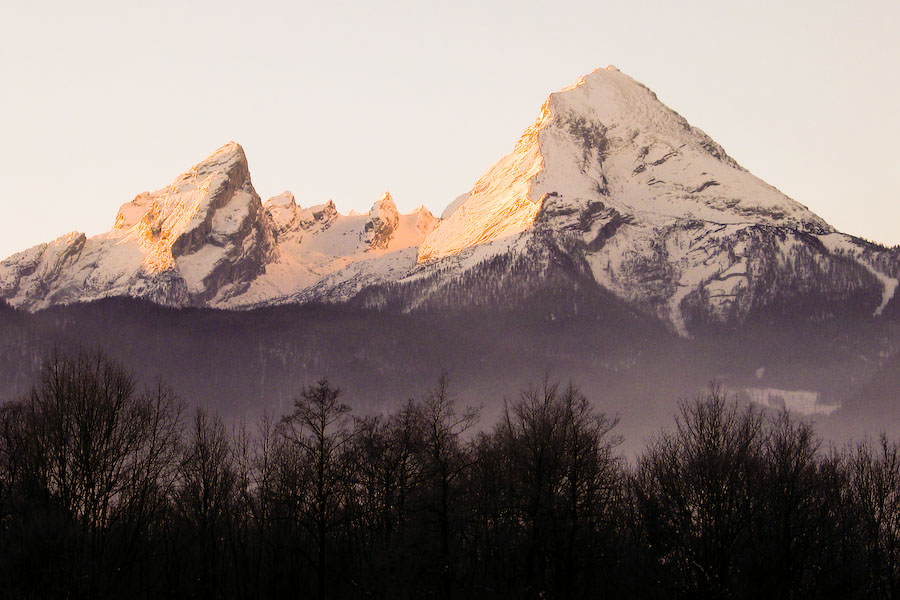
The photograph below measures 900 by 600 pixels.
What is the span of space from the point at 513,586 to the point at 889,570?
24.3 meters

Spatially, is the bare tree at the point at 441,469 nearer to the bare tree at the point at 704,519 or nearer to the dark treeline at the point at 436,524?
the dark treeline at the point at 436,524

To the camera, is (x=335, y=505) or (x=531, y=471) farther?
(x=335, y=505)

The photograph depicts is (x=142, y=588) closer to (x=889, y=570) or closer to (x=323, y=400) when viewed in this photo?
(x=323, y=400)

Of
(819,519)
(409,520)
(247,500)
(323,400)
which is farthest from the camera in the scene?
(247,500)

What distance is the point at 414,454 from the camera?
9094cm

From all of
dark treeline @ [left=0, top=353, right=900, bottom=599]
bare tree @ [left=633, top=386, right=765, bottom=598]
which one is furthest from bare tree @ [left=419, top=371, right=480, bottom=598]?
bare tree @ [left=633, top=386, right=765, bottom=598]

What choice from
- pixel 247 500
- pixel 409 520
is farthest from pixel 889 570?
pixel 247 500

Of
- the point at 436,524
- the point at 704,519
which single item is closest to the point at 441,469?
the point at 436,524

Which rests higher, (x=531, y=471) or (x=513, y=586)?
(x=531, y=471)

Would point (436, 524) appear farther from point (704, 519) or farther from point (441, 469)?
point (704, 519)

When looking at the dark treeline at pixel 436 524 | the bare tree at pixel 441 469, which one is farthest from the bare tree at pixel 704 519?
the bare tree at pixel 441 469

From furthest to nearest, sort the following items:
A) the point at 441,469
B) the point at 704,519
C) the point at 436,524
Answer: the point at 704,519, the point at 441,469, the point at 436,524

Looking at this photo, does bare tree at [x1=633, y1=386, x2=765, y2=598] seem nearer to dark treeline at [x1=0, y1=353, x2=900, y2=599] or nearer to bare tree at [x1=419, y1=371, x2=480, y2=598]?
dark treeline at [x1=0, y1=353, x2=900, y2=599]

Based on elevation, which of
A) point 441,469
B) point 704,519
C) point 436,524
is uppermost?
point 441,469
